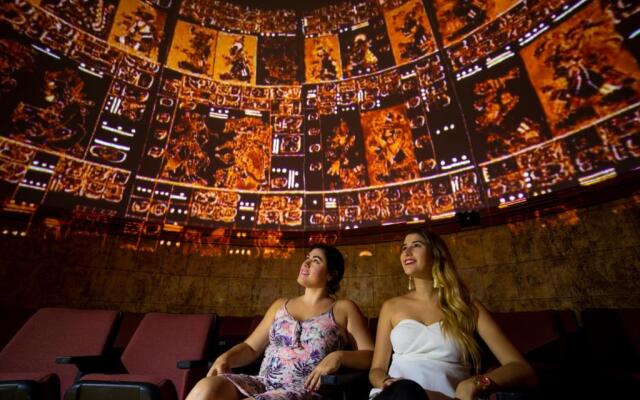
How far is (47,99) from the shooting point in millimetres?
4895

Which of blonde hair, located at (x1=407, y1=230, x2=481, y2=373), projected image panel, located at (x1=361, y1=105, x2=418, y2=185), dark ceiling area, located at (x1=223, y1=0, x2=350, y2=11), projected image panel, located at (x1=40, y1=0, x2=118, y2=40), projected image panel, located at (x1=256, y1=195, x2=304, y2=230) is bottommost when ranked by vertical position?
blonde hair, located at (x1=407, y1=230, x2=481, y2=373)

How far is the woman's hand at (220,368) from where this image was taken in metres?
1.63

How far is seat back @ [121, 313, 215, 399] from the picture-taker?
89.3 inches

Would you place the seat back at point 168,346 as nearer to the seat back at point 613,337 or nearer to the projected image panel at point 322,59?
the seat back at point 613,337

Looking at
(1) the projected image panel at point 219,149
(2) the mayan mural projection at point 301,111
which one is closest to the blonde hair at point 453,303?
(2) the mayan mural projection at point 301,111

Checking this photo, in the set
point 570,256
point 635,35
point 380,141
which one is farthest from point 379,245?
point 635,35

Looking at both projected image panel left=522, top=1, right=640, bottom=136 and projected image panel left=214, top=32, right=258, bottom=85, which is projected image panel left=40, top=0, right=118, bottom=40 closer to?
projected image panel left=214, top=32, right=258, bottom=85

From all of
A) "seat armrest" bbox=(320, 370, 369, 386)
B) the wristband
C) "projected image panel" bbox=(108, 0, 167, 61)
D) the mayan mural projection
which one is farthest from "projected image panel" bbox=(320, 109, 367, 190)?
the wristband

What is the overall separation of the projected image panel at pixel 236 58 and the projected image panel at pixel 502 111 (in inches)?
168

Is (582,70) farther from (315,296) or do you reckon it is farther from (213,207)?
(213,207)

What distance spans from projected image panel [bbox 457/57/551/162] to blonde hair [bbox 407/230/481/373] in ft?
13.2

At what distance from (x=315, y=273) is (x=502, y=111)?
15.2 ft

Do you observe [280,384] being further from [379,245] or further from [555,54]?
[555,54]

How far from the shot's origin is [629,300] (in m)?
3.43
